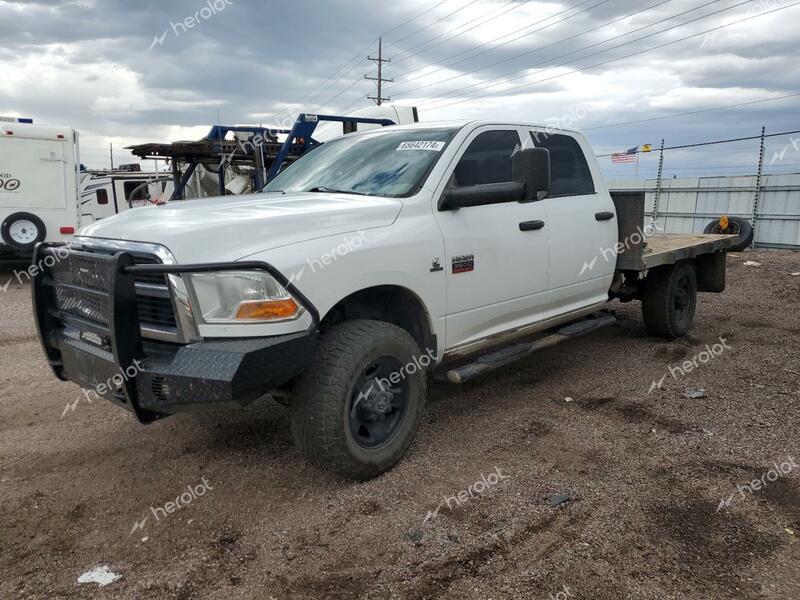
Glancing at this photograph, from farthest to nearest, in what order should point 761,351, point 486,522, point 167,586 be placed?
1. point 761,351
2. point 486,522
3. point 167,586

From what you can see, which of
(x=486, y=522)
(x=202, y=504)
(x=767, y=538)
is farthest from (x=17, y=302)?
(x=767, y=538)

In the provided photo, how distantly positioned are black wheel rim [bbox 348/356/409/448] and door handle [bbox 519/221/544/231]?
56.0 inches

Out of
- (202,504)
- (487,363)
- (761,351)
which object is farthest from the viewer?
(761,351)

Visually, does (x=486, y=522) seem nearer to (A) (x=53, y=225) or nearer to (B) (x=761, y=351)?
(B) (x=761, y=351)

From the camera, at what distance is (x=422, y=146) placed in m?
3.90

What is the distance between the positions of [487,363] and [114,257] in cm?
234

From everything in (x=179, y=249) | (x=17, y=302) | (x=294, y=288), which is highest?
(x=179, y=249)

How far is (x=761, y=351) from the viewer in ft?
19.3

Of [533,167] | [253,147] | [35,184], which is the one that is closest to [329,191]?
[533,167]

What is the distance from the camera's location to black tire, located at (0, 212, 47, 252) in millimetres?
10484
